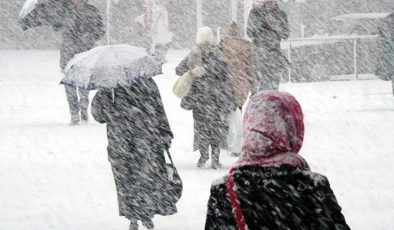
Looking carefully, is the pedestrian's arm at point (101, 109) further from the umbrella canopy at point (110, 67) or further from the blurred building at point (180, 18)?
the blurred building at point (180, 18)

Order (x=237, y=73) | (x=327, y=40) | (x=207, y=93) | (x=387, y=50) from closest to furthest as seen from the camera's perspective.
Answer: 1. (x=207, y=93)
2. (x=237, y=73)
3. (x=387, y=50)
4. (x=327, y=40)

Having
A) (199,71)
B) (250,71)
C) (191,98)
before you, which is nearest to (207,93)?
(191,98)

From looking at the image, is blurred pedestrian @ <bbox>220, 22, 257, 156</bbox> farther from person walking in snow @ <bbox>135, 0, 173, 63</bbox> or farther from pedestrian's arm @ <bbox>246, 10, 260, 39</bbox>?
person walking in snow @ <bbox>135, 0, 173, 63</bbox>

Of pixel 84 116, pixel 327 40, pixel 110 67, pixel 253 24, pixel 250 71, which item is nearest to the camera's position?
pixel 110 67

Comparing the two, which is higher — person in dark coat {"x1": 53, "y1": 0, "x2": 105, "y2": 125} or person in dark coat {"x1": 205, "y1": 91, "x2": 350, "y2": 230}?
person in dark coat {"x1": 205, "y1": 91, "x2": 350, "y2": 230}

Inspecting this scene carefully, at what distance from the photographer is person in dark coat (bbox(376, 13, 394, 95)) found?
1741cm

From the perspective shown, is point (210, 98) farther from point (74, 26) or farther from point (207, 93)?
point (74, 26)

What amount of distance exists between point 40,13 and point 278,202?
36.8 feet

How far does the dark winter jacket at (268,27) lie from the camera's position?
1409 cm

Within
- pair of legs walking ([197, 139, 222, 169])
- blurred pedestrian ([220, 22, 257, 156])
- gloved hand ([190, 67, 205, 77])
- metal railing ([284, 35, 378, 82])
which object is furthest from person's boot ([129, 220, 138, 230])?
metal railing ([284, 35, 378, 82])

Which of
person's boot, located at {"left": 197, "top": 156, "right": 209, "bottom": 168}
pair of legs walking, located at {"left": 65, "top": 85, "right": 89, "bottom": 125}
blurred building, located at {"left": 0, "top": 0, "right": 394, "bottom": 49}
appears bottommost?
blurred building, located at {"left": 0, "top": 0, "right": 394, "bottom": 49}

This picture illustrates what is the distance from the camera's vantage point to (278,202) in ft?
11.7

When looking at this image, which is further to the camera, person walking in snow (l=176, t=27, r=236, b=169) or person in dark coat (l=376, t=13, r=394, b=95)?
person in dark coat (l=376, t=13, r=394, b=95)

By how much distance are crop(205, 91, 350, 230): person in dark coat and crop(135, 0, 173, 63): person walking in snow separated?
22904 mm
